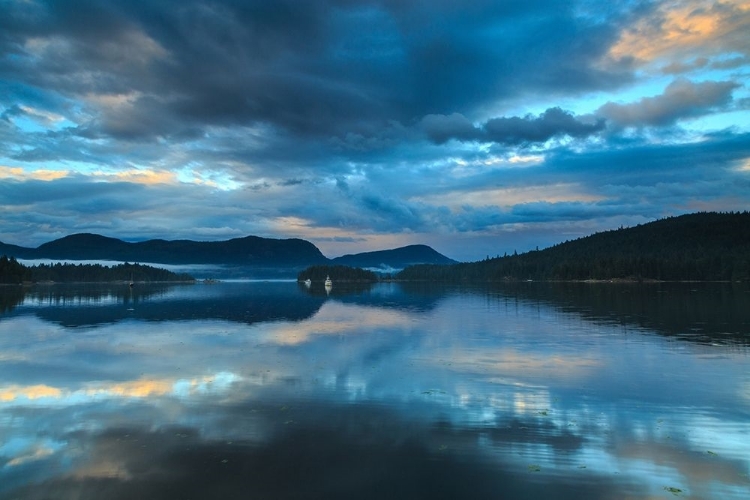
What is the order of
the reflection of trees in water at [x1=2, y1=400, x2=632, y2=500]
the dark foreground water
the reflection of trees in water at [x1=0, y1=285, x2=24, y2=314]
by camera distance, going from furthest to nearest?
the reflection of trees in water at [x1=0, y1=285, x2=24, y2=314] < the dark foreground water < the reflection of trees in water at [x1=2, y1=400, x2=632, y2=500]

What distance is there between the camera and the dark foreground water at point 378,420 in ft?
38.5

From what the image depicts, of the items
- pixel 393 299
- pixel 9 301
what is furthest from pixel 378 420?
pixel 9 301

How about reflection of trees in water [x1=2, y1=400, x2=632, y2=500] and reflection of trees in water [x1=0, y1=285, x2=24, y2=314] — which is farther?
reflection of trees in water [x1=0, y1=285, x2=24, y2=314]

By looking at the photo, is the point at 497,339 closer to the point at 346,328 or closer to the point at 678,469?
the point at 346,328

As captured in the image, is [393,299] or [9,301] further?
[393,299]

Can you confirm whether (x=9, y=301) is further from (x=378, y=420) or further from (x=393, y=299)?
(x=378, y=420)

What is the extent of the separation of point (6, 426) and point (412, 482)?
14.2m

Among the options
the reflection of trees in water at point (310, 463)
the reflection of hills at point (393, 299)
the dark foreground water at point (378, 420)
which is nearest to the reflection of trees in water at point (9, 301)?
the dark foreground water at point (378, 420)

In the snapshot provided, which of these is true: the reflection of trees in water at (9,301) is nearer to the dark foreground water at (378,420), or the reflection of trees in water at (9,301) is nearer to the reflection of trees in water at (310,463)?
the dark foreground water at (378,420)

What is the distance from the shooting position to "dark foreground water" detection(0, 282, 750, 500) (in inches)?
462

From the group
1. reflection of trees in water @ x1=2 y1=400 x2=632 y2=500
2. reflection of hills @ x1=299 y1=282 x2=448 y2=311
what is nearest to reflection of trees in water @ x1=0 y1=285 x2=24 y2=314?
reflection of hills @ x1=299 y1=282 x2=448 y2=311

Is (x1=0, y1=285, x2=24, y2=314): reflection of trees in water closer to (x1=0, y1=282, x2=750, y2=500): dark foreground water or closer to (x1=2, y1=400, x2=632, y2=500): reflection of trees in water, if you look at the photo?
(x1=0, y1=282, x2=750, y2=500): dark foreground water

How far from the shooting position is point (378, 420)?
658 inches

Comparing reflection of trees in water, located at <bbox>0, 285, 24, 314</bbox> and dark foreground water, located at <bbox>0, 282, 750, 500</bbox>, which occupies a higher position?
reflection of trees in water, located at <bbox>0, 285, 24, 314</bbox>
